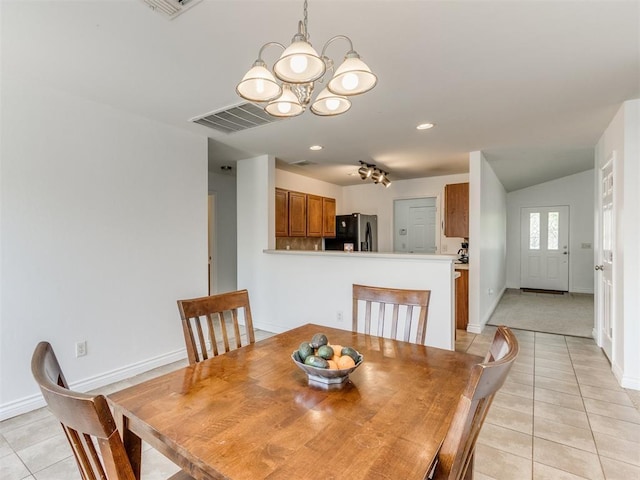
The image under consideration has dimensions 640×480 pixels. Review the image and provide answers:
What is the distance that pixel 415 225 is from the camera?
616 centimetres

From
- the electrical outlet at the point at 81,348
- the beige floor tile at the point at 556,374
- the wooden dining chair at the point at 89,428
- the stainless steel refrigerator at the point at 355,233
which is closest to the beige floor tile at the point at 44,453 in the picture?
the electrical outlet at the point at 81,348

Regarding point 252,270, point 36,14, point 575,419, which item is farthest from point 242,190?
point 575,419

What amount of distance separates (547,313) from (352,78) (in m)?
5.65

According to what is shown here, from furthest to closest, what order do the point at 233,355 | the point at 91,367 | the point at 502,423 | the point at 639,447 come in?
the point at 91,367
the point at 502,423
the point at 639,447
the point at 233,355

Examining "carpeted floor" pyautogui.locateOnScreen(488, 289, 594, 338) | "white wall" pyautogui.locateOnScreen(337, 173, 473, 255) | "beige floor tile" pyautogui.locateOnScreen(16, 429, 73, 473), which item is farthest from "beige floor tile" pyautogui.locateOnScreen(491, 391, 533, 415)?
"white wall" pyautogui.locateOnScreen(337, 173, 473, 255)

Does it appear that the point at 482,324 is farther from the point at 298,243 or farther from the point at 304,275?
the point at 298,243

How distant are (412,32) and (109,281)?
2.96m

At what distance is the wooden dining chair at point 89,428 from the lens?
0.61m

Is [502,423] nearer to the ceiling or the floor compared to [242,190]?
nearer to the floor

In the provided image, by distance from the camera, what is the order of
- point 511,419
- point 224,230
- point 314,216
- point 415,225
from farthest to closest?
1. point 415,225
2. point 224,230
3. point 314,216
4. point 511,419

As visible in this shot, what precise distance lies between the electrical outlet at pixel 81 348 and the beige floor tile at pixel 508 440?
303cm

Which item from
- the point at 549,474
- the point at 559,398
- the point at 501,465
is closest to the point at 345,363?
the point at 501,465

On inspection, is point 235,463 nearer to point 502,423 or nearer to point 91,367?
point 502,423

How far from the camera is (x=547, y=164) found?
5141mm
